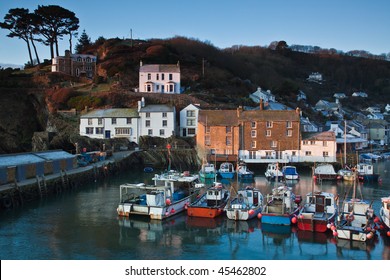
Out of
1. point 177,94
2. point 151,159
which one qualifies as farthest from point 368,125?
point 151,159

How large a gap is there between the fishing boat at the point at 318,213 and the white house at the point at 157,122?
29968mm

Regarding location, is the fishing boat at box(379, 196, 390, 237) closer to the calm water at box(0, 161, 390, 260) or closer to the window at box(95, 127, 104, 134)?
the calm water at box(0, 161, 390, 260)

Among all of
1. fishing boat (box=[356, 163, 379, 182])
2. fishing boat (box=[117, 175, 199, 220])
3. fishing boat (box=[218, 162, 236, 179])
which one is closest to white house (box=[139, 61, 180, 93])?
fishing boat (box=[218, 162, 236, 179])

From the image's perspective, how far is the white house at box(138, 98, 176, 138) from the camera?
51.5 metres

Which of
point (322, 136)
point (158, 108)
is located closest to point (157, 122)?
point (158, 108)

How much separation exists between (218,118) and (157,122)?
829 cm

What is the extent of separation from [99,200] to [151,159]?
62.8 feet

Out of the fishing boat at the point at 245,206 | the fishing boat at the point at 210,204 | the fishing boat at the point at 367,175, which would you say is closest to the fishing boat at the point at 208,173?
the fishing boat at the point at 210,204

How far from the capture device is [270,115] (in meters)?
46.6

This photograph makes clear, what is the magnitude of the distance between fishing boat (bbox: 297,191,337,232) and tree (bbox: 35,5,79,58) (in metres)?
59.6

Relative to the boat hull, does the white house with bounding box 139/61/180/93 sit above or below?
above

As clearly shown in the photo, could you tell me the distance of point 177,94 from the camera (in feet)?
189
